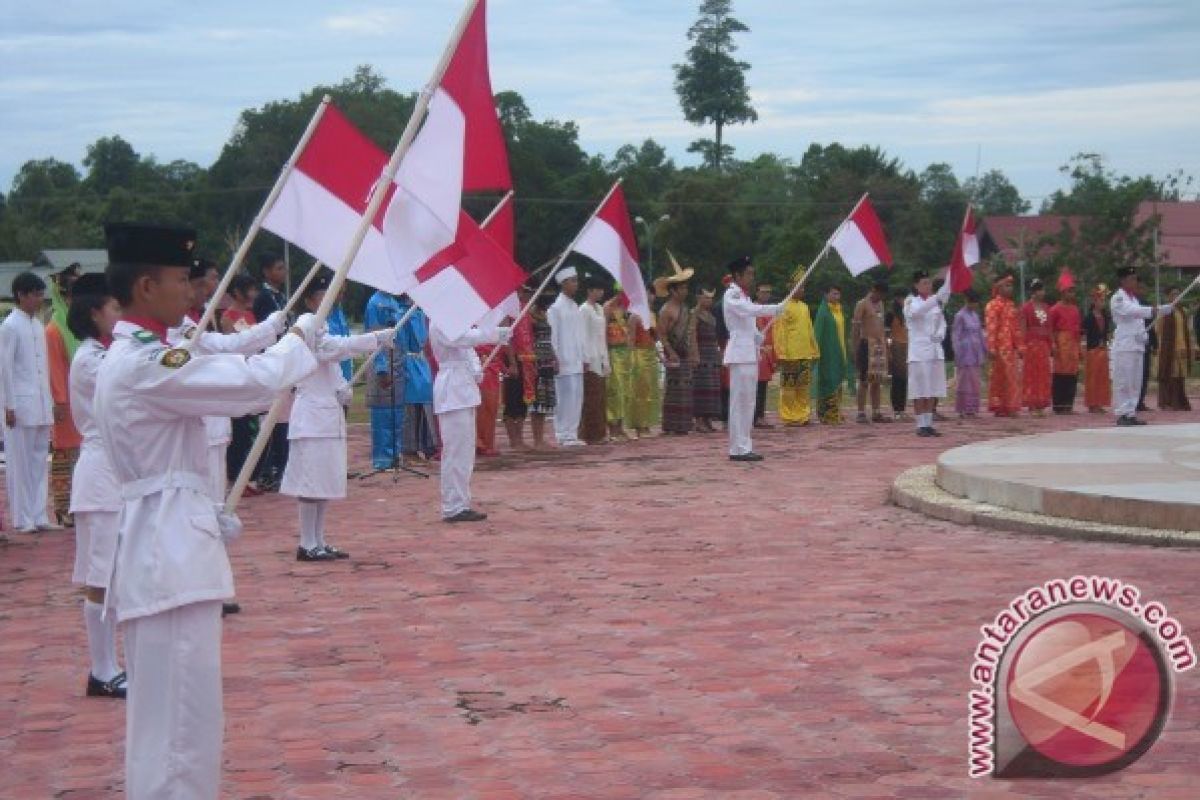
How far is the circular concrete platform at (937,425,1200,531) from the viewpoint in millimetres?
11086

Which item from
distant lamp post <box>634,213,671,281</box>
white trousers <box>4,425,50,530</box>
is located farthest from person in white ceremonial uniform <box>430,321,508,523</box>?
distant lamp post <box>634,213,671,281</box>

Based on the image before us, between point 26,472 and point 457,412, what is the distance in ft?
11.9

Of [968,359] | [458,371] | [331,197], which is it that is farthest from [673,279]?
[331,197]

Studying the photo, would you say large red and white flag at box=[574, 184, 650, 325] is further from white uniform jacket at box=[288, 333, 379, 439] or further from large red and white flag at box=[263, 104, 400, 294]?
large red and white flag at box=[263, 104, 400, 294]

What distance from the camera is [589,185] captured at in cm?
7419

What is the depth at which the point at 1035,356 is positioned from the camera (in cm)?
2397

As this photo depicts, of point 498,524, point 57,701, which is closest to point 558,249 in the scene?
point 498,524

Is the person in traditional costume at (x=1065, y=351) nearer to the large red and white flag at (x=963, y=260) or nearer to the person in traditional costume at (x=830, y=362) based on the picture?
the person in traditional costume at (x=830, y=362)

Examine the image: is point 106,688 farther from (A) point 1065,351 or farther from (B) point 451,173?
(A) point 1065,351

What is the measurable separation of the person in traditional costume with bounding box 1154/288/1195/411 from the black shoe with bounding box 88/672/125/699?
19033 millimetres

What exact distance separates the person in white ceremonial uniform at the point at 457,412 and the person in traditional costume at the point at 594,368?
7.01 m

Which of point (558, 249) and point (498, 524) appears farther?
point (558, 249)

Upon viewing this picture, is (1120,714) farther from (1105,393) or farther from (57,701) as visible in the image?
(1105,393)

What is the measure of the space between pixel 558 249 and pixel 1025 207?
55469 millimetres
